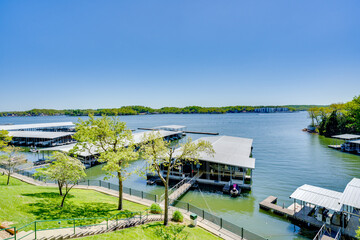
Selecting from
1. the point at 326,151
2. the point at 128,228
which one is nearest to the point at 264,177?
the point at 128,228

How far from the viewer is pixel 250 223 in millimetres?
19109

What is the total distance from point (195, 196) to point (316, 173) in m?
23.5

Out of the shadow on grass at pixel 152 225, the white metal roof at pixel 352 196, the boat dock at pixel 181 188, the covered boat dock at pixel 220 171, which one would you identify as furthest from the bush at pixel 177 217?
the white metal roof at pixel 352 196

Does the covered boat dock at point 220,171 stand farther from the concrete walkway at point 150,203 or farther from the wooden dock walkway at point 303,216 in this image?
the concrete walkway at point 150,203

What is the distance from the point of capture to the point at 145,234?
12.9 metres

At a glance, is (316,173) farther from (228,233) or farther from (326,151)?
(228,233)

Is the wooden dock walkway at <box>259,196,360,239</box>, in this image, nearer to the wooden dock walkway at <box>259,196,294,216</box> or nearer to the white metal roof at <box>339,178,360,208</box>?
the wooden dock walkway at <box>259,196,294,216</box>

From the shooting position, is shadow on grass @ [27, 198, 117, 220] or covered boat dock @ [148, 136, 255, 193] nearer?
shadow on grass @ [27, 198, 117, 220]

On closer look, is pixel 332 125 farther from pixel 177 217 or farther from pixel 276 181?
pixel 177 217

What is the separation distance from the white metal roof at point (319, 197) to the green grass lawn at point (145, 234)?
964cm

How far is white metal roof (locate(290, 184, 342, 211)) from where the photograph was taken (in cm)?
1687

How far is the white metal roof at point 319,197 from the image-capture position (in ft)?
55.4

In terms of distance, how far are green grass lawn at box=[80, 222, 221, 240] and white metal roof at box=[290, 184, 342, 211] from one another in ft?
31.6

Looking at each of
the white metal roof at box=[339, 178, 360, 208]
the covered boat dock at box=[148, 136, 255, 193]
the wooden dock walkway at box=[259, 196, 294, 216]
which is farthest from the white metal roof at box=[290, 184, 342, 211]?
the covered boat dock at box=[148, 136, 255, 193]
